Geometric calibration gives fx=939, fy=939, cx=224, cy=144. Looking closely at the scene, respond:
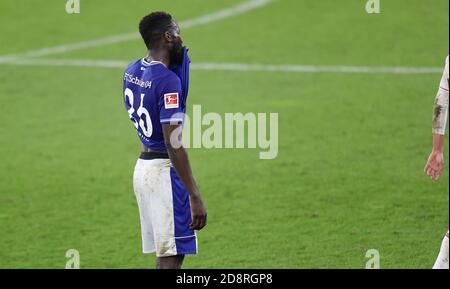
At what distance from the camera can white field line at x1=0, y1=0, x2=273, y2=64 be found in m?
18.4

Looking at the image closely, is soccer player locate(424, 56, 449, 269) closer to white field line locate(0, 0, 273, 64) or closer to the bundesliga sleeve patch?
the bundesliga sleeve patch

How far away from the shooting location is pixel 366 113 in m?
14.6

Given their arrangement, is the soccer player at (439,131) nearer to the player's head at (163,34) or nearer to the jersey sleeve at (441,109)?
the jersey sleeve at (441,109)

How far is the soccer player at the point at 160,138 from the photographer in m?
7.02

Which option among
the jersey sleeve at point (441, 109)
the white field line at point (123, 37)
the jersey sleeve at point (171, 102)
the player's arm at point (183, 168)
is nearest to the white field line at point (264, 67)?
the white field line at point (123, 37)

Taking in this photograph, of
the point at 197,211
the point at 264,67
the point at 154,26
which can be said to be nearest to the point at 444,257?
the point at 197,211

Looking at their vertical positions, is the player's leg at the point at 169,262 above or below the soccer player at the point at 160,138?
below

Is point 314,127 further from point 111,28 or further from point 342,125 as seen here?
point 111,28

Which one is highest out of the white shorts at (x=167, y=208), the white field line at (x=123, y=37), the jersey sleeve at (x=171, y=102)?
the white field line at (x=123, y=37)

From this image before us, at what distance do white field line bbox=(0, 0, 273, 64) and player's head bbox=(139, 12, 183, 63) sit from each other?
37.1ft

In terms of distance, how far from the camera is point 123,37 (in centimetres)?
1934

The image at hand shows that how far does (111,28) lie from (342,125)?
7498mm

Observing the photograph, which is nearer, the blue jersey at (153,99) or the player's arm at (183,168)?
the player's arm at (183,168)
